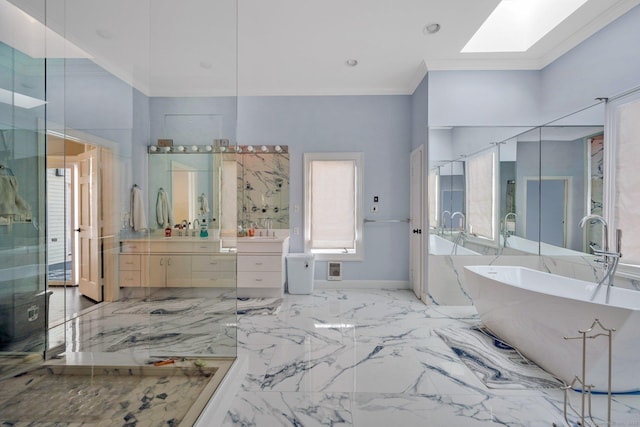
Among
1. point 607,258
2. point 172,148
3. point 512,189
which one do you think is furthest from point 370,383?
point 512,189

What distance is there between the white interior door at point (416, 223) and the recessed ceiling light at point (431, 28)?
1218 mm

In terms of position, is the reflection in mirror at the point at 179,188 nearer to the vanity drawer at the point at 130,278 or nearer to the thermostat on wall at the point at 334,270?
the vanity drawer at the point at 130,278

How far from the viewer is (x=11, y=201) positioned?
130cm

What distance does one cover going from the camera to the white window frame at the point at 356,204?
418 cm

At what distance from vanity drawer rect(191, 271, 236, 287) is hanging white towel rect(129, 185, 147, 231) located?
463 mm

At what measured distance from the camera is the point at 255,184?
4191 millimetres

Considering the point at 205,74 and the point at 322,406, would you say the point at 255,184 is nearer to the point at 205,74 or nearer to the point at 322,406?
the point at 205,74

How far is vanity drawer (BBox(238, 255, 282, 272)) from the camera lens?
12.3 feet

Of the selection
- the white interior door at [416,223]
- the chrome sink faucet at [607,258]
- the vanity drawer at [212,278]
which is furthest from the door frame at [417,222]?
the vanity drawer at [212,278]

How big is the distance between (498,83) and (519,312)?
2.59 m

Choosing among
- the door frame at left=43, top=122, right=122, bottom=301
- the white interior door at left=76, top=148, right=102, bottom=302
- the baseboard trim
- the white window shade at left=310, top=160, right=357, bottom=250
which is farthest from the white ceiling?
the baseboard trim

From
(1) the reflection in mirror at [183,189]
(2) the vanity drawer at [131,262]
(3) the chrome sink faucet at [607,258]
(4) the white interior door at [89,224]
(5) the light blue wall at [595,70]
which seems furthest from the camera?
(5) the light blue wall at [595,70]

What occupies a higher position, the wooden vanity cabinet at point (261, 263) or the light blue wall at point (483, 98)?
the light blue wall at point (483, 98)

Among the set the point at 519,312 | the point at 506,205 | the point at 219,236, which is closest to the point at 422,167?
the point at 506,205
